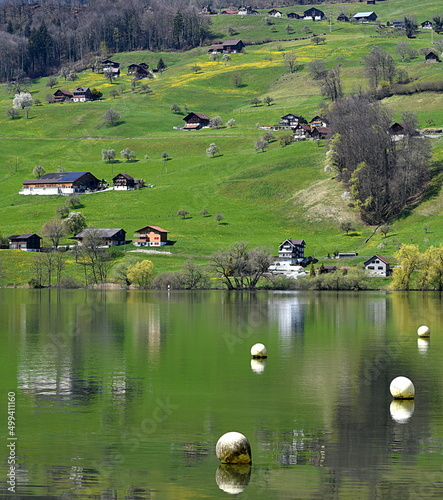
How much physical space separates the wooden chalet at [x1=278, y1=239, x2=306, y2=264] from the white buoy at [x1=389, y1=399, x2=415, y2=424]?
12313 cm

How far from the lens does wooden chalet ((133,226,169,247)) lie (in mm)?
190500

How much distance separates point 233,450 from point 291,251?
13969cm

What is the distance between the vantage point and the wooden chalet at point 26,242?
192 metres

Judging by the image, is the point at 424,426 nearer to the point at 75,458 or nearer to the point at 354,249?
the point at 75,458

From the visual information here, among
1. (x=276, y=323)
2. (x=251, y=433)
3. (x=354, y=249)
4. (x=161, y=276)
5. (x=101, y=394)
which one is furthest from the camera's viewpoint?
(x=354, y=249)

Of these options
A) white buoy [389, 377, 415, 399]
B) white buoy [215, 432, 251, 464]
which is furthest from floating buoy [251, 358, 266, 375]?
white buoy [215, 432, 251, 464]

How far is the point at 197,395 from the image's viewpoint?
52062 millimetres

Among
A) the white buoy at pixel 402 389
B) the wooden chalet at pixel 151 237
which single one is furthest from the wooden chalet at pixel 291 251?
the white buoy at pixel 402 389

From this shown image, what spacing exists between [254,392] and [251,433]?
11.4m

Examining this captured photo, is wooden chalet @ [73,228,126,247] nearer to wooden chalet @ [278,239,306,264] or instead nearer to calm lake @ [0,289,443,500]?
wooden chalet @ [278,239,306,264]

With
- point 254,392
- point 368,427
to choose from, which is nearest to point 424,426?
point 368,427

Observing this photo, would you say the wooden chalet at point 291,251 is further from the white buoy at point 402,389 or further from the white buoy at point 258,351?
the white buoy at point 402,389

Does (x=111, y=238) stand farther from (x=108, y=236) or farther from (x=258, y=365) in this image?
(x=258, y=365)

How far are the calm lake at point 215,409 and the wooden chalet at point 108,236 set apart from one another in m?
93.1
